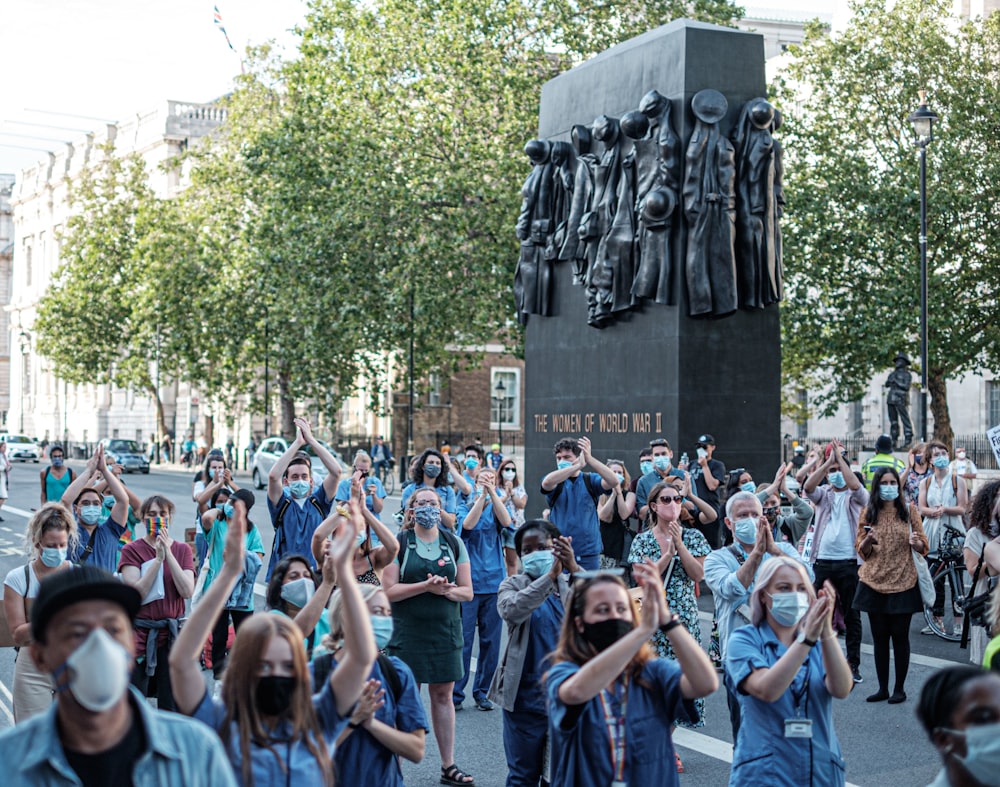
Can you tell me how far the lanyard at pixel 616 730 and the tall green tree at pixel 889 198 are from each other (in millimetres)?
32824

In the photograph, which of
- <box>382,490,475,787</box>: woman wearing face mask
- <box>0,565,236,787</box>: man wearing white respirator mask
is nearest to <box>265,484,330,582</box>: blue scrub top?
<box>382,490,475,787</box>: woman wearing face mask

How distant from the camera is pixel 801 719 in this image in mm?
5480

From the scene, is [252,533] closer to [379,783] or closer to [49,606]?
[379,783]

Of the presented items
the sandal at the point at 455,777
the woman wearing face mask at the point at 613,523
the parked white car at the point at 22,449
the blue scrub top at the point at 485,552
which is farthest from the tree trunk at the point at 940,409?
the parked white car at the point at 22,449

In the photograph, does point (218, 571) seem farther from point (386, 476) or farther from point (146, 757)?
point (386, 476)

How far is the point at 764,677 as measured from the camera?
5.41 meters

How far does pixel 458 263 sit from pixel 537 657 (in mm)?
30181

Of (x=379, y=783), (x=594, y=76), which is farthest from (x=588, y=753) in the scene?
(x=594, y=76)

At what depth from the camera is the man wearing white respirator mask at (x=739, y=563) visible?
286 inches

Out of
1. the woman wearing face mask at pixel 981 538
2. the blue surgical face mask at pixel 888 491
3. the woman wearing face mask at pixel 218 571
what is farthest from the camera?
the blue surgical face mask at pixel 888 491

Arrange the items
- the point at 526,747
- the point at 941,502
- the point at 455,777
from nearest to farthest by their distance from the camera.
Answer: the point at 526,747, the point at 455,777, the point at 941,502

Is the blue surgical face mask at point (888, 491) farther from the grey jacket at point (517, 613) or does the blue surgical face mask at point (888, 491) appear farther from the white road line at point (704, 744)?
the grey jacket at point (517, 613)

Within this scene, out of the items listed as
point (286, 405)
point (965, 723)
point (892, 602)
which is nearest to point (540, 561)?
point (965, 723)

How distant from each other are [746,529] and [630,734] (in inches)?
145
